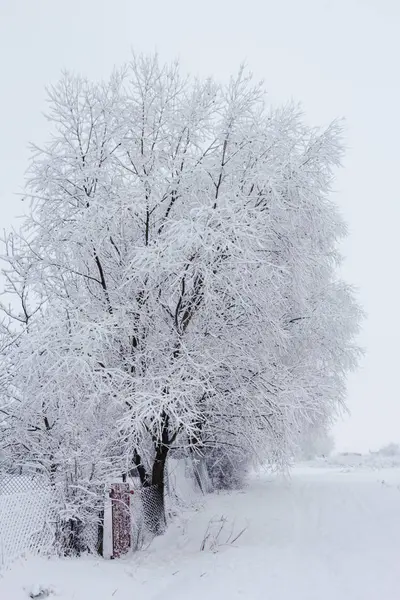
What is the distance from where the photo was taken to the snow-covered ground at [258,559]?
635cm

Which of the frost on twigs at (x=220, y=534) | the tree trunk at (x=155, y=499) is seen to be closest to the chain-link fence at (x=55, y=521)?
the tree trunk at (x=155, y=499)

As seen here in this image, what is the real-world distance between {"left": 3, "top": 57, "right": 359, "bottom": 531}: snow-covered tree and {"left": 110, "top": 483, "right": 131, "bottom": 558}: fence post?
414mm

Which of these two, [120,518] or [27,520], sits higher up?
[27,520]

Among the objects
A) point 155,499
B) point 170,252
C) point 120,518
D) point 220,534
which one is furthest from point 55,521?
point 170,252

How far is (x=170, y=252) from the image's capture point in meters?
8.44

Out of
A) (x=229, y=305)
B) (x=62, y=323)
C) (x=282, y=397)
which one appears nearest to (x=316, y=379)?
(x=282, y=397)

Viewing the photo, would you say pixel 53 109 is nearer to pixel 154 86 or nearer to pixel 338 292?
pixel 154 86

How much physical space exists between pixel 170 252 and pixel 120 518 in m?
4.21

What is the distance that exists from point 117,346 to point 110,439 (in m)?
1.60

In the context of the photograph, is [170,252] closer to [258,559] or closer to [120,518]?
[120,518]

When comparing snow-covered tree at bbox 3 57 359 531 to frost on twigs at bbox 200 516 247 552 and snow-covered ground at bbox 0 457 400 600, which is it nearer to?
frost on twigs at bbox 200 516 247 552

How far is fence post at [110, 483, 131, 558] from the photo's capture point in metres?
8.39

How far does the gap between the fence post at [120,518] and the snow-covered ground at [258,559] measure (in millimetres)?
268

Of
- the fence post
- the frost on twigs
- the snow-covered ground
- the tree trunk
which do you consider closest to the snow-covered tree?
the tree trunk
